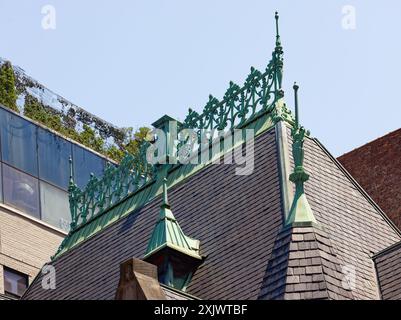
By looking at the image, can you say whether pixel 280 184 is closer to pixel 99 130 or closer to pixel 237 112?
pixel 237 112

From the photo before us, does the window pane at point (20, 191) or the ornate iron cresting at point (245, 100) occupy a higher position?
the window pane at point (20, 191)

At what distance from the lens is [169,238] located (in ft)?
122

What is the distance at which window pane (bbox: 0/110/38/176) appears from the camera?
207ft

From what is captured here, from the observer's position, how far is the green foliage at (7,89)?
69.6 meters

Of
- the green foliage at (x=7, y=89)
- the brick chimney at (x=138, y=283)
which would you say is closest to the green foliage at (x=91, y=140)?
the green foliage at (x=7, y=89)

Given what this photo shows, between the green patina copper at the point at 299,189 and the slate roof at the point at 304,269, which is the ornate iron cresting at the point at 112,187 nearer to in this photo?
the green patina copper at the point at 299,189

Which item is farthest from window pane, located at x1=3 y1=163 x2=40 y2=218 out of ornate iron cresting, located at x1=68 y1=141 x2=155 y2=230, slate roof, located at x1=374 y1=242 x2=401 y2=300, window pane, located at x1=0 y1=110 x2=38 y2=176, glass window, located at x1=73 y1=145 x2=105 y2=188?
slate roof, located at x1=374 y1=242 x2=401 y2=300

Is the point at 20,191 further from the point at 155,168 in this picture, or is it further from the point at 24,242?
the point at 155,168

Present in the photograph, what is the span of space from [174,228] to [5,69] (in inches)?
1349

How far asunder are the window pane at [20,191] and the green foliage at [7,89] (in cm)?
667

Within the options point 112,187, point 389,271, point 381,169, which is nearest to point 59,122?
point 381,169

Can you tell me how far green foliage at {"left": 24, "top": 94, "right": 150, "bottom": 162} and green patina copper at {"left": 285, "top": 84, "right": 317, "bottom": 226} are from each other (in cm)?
3346
